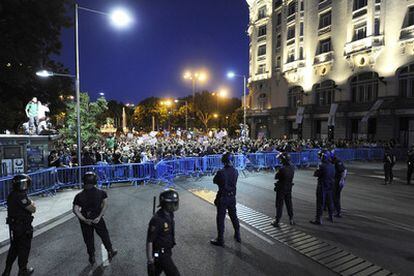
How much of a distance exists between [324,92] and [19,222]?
3507cm

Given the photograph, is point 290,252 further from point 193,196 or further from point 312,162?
point 312,162

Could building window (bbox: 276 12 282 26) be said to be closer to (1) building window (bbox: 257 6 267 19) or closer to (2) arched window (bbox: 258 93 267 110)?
(1) building window (bbox: 257 6 267 19)

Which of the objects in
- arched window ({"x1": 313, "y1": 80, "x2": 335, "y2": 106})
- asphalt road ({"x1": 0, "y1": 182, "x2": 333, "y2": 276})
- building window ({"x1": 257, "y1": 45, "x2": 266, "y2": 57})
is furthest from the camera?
building window ({"x1": 257, "y1": 45, "x2": 266, "y2": 57})

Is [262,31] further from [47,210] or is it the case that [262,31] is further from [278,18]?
[47,210]

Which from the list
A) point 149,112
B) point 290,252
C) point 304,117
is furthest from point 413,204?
point 149,112

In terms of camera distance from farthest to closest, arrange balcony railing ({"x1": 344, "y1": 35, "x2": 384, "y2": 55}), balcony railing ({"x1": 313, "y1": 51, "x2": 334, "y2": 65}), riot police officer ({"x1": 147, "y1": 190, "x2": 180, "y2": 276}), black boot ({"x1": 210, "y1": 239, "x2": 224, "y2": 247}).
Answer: balcony railing ({"x1": 313, "y1": 51, "x2": 334, "y2": 65}) < balcony railing ({"x1": 344, "y1": 35, "x2": 384, "y2": 55}) < black boot ({"x1": 210, "y1": 239, "x2": 224, "y2": 247}) < riot police officer ({"x1": 147, "y1": 190, "x2": 180, "y2": 276})

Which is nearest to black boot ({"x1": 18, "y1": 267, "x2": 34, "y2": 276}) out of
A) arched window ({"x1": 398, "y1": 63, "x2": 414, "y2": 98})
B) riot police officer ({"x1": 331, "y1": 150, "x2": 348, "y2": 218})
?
riot police officer ({"x1": 331, "y1": 150, "x2": 348, "y2": 218})

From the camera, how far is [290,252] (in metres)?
5.73

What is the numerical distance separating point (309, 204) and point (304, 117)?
92.7 ft

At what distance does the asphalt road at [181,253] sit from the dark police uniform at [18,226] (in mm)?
554

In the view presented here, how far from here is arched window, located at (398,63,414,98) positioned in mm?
25188

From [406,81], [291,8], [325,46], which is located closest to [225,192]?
[406,81]

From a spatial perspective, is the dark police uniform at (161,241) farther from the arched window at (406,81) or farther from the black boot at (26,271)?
the arched window at (406,81)

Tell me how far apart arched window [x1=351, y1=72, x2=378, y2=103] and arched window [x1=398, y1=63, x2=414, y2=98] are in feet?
7.57
